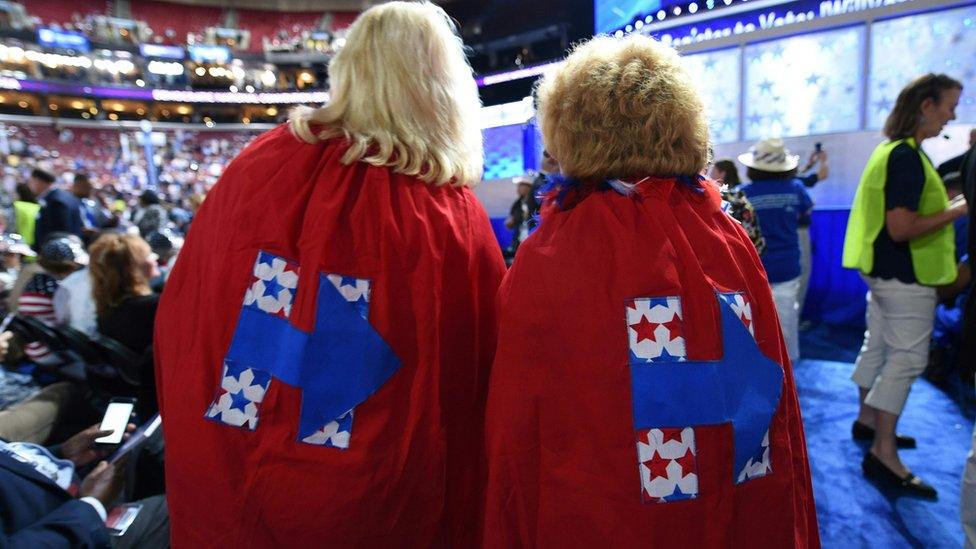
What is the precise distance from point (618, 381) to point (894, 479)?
2541mm

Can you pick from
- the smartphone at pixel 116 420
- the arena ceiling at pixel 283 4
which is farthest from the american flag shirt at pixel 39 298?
the arena ceiling at pixel 283 4

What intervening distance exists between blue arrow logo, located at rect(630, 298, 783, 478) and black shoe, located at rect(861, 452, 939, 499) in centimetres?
230

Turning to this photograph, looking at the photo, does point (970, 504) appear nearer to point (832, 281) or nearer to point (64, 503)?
point (64, 503)

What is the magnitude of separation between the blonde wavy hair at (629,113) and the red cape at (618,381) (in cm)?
5

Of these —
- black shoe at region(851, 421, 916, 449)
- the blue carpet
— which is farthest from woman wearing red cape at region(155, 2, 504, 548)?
black shoe at region(851, 421, 916, 449)

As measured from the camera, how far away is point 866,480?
2.69 metres

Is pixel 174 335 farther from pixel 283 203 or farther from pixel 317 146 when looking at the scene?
pixel 317 146

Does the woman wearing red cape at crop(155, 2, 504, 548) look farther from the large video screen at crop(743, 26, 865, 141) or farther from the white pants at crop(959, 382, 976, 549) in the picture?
the large video screen at crop(743, 26, 865, 141)

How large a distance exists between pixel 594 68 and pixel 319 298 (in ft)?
2.24

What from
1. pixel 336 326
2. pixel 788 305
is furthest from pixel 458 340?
pixel 788 305

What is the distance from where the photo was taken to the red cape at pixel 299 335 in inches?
42.3

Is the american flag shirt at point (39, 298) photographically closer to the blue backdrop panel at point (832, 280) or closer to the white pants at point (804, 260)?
the white pants at point (804, 260)

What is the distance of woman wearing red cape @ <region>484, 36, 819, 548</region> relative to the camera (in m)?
0.93

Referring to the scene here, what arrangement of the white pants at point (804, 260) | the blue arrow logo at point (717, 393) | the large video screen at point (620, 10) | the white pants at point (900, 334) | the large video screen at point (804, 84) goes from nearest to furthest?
the blue arrow logo at point (717, 393)
the white pants at point (900, 334)
the white pants at point (804, 260)
the large video screen at point (804, 84)
the large video screen at point (620, 10)
